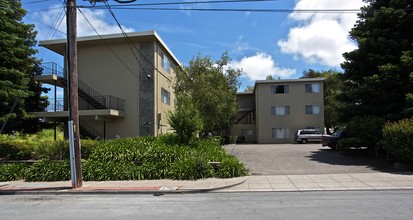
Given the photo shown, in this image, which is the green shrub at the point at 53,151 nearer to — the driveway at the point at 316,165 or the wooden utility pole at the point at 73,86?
the wooden utility pole at the point at 73,86

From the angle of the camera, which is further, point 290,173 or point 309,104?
point 309,104

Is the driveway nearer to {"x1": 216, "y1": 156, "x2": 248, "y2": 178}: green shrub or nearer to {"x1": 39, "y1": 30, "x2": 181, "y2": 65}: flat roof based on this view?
{"x1": 216, "y1": 156, "x2": 248, "y2": 178}: green shrub

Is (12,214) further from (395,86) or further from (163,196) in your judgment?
(395,86)

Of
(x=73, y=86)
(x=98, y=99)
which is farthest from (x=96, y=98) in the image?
(x=73, y=86)

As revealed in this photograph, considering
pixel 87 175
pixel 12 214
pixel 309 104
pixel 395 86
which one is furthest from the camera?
pixel 309 104

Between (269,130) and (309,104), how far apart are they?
5.64m

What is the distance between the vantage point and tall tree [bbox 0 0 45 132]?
2292 centimetres

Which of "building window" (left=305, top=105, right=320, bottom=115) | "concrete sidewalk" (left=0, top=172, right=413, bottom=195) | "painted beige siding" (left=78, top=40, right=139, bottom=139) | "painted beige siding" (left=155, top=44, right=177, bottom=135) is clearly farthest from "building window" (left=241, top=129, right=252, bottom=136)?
"concrete sidewalk" (left=0, top=172, right=413, bottom=195)

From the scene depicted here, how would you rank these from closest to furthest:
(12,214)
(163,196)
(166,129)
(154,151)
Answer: (12,214) < (163,196) < (154,151) < (166,129)

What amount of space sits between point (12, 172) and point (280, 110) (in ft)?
109

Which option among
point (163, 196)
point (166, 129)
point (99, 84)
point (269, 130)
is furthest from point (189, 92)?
point (163, 196)

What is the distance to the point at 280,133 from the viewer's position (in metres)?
43.4

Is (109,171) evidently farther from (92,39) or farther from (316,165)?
(92,39)

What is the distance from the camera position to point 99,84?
29562 millimetres
